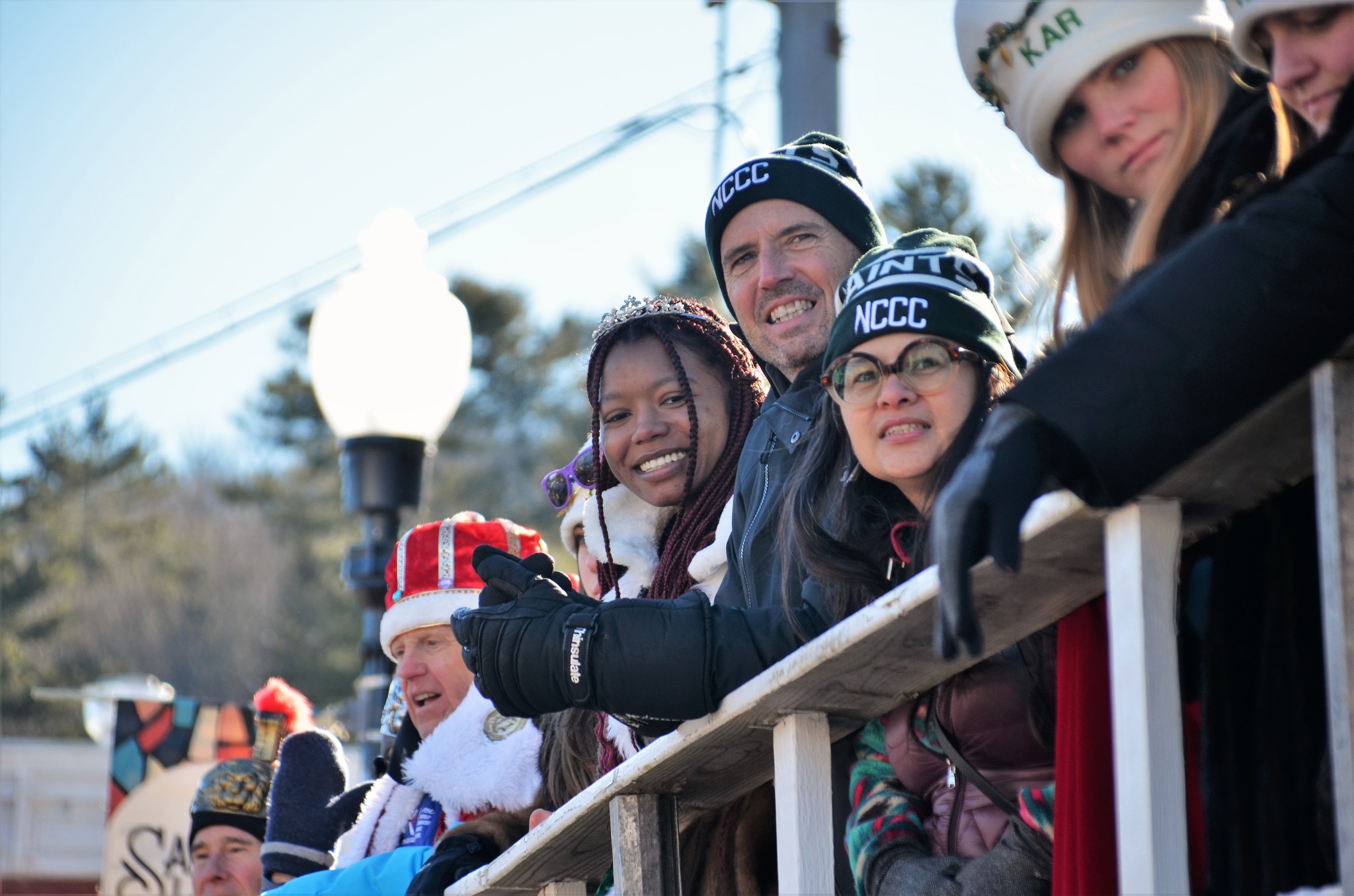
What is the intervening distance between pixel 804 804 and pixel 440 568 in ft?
8.38

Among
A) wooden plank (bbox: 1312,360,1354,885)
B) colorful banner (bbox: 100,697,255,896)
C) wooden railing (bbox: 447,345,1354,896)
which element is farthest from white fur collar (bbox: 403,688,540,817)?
colorful banner (bbox: 100,697,255,896)

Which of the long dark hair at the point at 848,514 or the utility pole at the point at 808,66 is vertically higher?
the utility pole at the point at 808,66

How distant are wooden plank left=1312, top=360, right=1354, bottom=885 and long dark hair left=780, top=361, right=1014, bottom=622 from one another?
91 cm

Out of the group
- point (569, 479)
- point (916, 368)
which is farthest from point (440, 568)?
point (916, 368)

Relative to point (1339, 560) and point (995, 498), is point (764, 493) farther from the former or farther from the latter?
point (1339, 560)

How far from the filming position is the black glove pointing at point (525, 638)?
228cm

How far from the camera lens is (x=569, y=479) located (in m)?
4.12

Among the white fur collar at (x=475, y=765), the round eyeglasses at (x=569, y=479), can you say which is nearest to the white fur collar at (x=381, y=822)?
the white fur collar at (x=475, y=765)

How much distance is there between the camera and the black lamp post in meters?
5.73

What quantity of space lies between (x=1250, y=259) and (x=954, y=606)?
1.32 feet

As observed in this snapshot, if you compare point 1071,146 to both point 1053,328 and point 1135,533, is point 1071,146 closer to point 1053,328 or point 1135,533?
point 1053,328

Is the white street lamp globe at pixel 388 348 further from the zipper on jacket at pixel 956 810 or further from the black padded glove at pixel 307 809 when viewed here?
the zipper on jacket at pixel 956 810

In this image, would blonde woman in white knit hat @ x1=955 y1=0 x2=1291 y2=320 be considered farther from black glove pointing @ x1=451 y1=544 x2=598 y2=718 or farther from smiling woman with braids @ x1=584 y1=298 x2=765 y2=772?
smiling woman with braids @ x1=584 y1=298 x2=765 y2=772

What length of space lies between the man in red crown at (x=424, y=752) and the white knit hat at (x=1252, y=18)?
6.75ft
